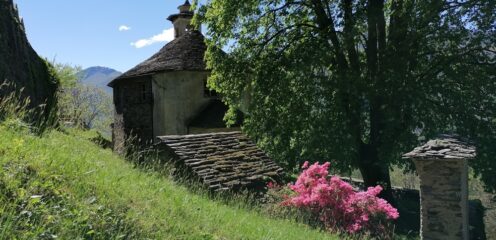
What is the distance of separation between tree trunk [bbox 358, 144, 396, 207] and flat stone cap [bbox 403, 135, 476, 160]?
7336mm

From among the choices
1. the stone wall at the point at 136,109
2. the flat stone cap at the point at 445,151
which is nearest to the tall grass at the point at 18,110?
the flat stone cap at the point at 445,151

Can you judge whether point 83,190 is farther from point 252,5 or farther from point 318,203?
point 252,5

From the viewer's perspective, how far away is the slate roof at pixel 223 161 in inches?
378

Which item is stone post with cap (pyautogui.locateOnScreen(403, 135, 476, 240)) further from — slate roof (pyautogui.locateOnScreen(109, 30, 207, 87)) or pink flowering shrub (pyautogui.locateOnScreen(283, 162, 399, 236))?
slate roof (pyautogui.locateOnScreen(109, 30, 207, 87))

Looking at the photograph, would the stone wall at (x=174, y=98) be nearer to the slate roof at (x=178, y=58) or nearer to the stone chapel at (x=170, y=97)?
the stone chapel at (x=170, y=97)

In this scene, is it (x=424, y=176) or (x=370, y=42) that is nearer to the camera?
(x=424, y=176)

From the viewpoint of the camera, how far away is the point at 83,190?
4363 mm

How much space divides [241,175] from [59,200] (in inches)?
252

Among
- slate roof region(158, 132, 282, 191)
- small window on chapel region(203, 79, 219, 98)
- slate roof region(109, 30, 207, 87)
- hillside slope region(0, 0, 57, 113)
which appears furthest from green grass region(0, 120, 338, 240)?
small window on chapel region(203, 79, 219, 98)

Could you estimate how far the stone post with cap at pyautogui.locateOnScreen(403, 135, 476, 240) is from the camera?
7.98 meters

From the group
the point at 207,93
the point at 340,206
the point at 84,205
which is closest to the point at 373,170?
the point at 340,206

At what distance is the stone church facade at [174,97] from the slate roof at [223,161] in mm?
10111

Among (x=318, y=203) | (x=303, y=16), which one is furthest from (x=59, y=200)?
(x=303, y=16)

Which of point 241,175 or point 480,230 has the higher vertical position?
point 241,175
